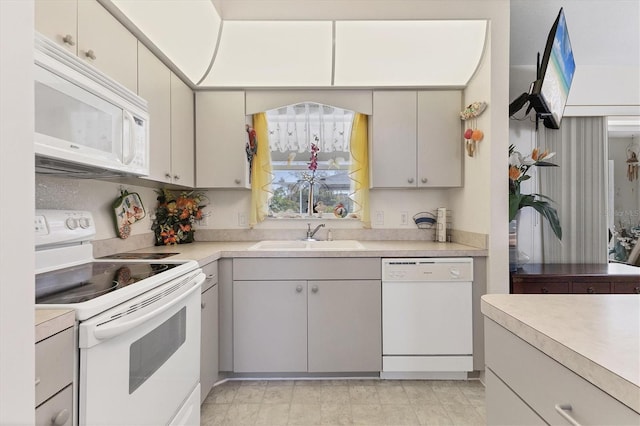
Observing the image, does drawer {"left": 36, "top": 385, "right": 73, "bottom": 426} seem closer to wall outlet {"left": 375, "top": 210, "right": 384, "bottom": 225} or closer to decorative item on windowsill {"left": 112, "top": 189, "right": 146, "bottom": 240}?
decorative item on windowsill {"left": 112, "top": 189, "right": 146, "bottom": 240}

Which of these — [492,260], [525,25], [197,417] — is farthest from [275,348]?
[525,25]

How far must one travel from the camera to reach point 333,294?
219 centimetres

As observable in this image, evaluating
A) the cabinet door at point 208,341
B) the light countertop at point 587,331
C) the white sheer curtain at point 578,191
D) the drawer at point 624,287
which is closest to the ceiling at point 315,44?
the white sheer curtain at point 578,191

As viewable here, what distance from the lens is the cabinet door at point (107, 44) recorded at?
137 cm

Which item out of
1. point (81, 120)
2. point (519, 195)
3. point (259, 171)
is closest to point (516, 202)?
point (519, 195)

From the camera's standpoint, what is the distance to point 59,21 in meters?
1.24

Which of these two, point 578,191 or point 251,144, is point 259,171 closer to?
point 251,144

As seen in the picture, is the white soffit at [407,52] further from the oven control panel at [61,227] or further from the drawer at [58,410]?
the drawer at [58,410]

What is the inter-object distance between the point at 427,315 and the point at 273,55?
2.18 metres

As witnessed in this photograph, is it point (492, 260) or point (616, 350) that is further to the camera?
point (492, 260)

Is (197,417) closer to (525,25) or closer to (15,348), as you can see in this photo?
(15,348)

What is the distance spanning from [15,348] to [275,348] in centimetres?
192

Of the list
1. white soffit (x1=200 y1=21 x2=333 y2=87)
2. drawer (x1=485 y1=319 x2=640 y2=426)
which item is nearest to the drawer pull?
drawer (x1=485 y1=319 x2=640 y2=426)

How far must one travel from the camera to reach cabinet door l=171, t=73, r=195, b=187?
221cm
